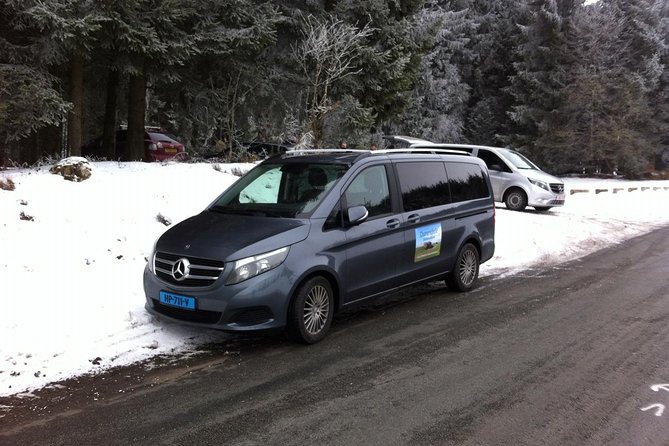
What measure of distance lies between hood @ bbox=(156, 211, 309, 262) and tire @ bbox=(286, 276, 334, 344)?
0.49 m

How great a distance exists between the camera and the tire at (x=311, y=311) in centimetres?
513

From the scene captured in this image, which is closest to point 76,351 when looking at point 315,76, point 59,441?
point 59,441

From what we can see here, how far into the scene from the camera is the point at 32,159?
13500mm

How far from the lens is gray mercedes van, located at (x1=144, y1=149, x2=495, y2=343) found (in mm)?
4965

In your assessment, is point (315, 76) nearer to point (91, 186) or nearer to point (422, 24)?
point (422, 24)

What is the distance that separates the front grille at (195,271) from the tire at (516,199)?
41.9 ft

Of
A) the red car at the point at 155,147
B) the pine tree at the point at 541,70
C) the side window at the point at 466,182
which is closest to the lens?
the side window at the point at 466,182

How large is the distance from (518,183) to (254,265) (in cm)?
1255

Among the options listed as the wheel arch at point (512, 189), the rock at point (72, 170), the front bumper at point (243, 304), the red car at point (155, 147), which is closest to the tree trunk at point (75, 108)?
the rock at point (72, 170)

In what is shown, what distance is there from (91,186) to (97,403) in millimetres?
5813

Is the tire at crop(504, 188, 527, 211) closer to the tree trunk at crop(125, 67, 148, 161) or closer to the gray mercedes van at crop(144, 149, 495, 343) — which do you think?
the gray mercedes van at crop(144, 149, 495, 343)

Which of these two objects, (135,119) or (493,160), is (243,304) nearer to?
(135,119)

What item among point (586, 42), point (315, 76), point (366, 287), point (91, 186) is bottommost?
point (366, 287)

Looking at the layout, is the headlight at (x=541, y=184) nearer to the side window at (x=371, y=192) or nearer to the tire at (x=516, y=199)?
the tire at (x=516, y=199)
